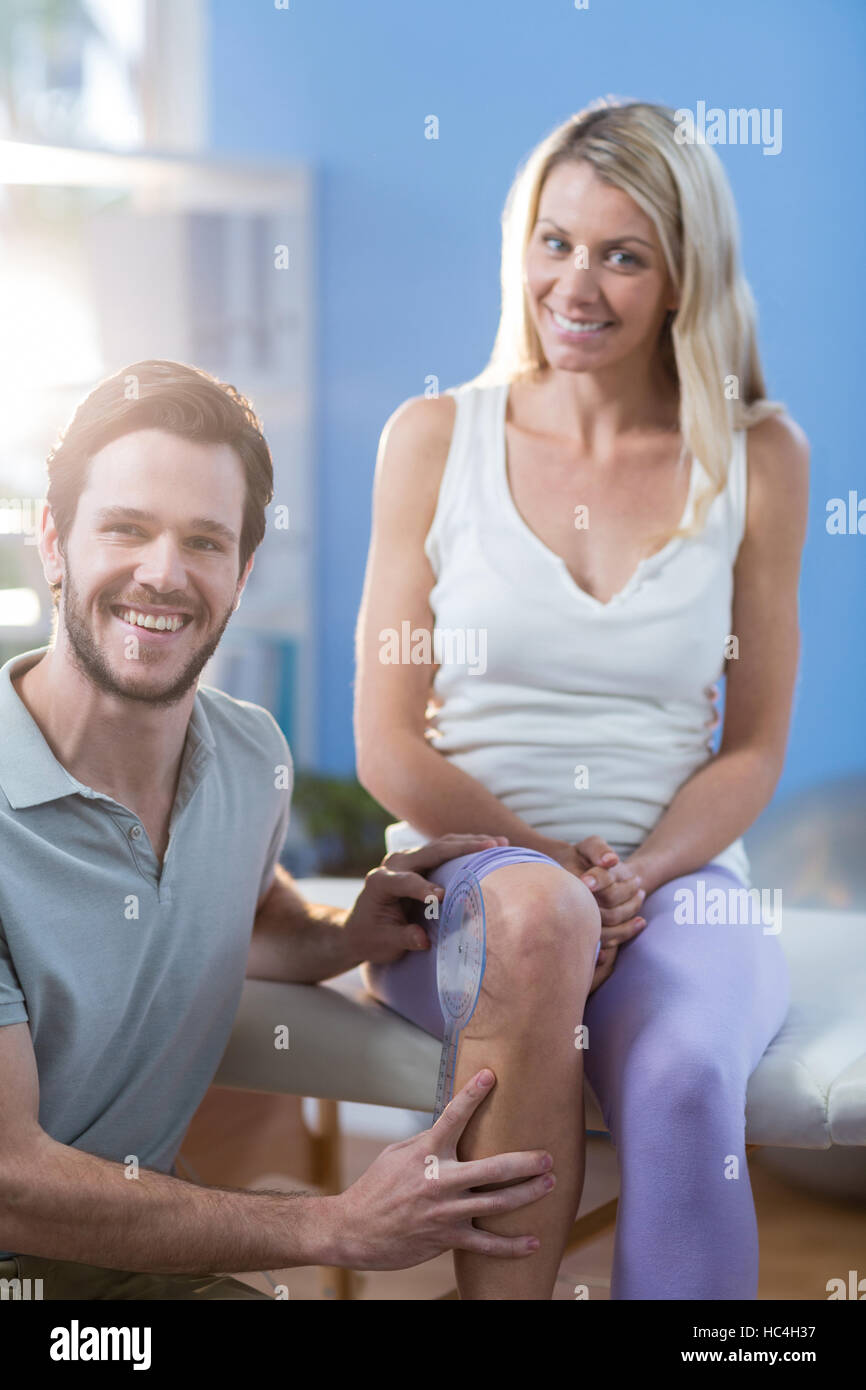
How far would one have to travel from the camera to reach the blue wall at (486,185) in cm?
214

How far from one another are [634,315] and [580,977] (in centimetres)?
58

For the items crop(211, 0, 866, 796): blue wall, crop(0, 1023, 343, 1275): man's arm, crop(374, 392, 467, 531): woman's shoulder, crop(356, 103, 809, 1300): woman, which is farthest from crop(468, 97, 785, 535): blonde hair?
crop(211, 0, 866, 796): blue wall

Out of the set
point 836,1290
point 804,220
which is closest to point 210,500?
point 836,1290

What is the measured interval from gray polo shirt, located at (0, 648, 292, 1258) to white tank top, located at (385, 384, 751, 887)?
0.20 metres

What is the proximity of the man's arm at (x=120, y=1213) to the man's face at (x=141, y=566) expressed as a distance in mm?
228

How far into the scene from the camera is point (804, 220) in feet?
7.04

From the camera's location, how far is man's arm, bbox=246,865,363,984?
1.06 meters

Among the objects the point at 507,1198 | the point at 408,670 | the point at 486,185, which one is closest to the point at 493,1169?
the point at 507,1198

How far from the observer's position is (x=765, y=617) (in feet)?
3.73

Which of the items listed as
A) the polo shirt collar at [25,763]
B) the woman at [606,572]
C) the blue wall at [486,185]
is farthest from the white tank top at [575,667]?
the blue wall at [486,185]

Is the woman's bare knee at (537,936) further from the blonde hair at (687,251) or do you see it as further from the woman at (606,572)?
the blonde hair at (687,251)

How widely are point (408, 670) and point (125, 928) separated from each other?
1.18ft

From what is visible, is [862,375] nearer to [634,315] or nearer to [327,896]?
[634,315]

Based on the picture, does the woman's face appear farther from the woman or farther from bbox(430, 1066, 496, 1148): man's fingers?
bbox(430, 1066, 496, 1148): man's fingers
